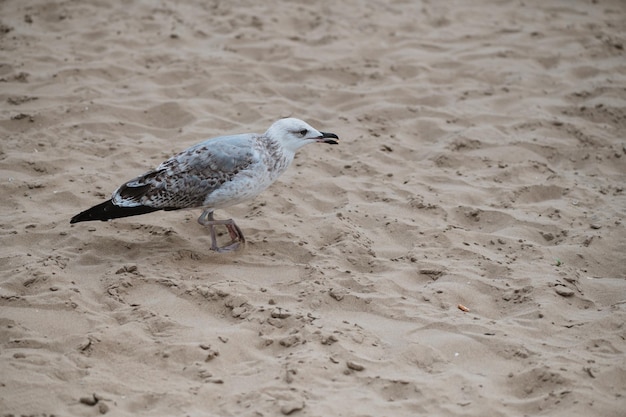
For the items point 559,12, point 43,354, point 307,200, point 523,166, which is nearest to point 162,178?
point 307,200

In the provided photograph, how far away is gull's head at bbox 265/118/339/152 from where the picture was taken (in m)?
5.01

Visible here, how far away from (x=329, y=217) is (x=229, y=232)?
0.71 metres

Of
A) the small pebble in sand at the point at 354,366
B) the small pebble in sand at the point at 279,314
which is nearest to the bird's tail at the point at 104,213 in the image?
the small pebble in sand at the point at 279,314

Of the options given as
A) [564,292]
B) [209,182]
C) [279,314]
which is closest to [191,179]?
[209,182]

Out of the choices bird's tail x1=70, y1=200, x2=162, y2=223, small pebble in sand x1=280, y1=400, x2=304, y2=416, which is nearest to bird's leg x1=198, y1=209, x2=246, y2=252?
bird's tail x1=70, y1=200, x2=162, y2=223

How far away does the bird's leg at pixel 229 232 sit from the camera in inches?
192

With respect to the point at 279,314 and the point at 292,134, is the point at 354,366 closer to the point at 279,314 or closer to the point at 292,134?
the point at 279,314

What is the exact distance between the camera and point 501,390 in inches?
140

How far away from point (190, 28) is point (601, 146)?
14.6ft

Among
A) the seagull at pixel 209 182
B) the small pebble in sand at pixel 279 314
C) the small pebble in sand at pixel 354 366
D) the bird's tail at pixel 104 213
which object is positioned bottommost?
the small pebble in sand at pixel 354 366

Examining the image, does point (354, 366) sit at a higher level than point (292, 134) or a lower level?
lower

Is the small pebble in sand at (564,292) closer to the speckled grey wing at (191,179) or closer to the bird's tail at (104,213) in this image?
the speckled grey wing at (191,179)

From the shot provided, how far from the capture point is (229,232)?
503 cm

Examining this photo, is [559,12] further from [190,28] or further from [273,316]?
[273,316]
